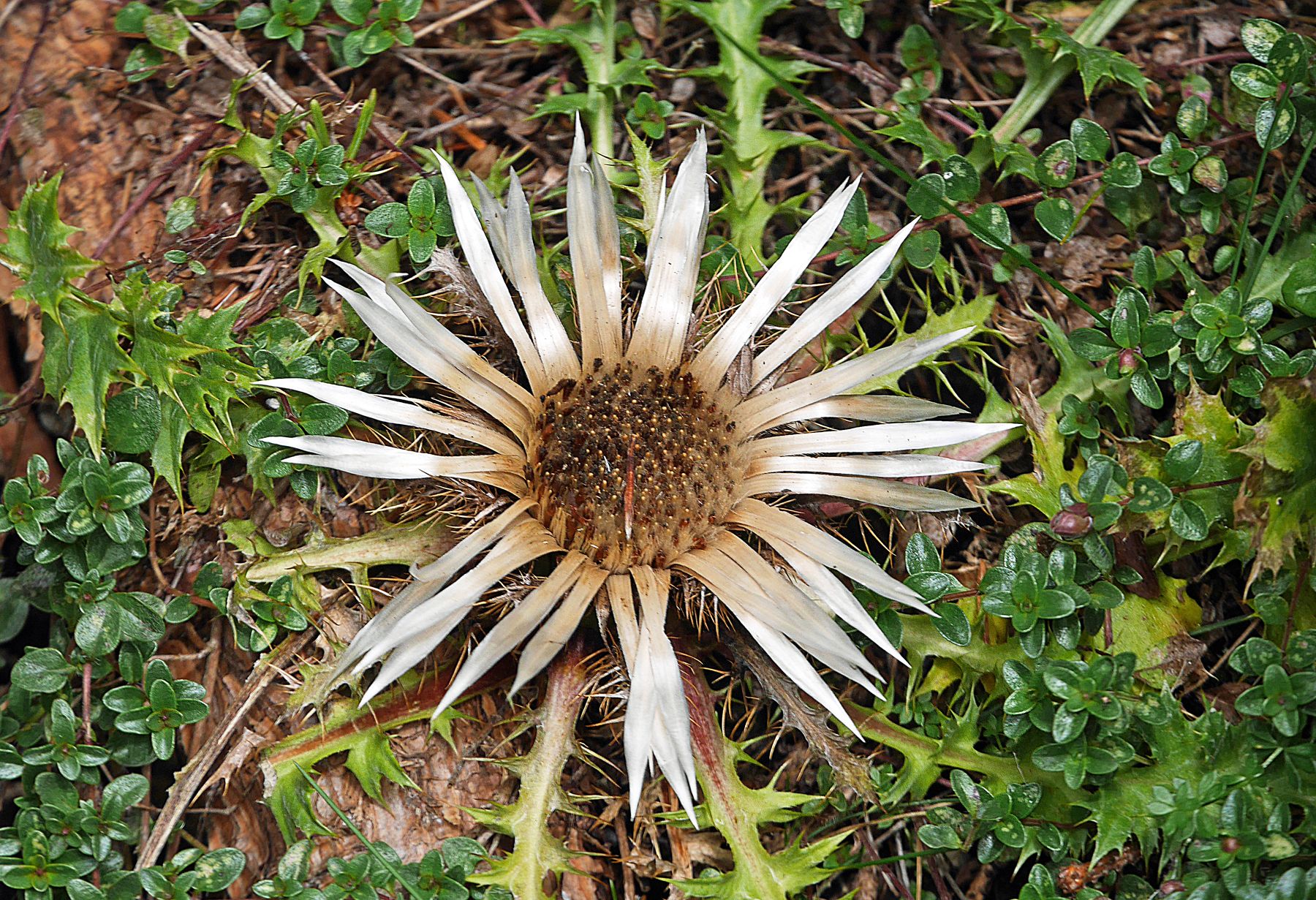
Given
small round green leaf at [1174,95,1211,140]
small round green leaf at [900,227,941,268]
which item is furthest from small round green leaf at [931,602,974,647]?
small round green leaf at [1174,95,1211,140]

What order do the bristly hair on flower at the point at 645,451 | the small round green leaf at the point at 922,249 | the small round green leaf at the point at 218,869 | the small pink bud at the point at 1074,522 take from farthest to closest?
the small round green leaf at the point at 922,249
the small pink bud at the point at 1074,522
the small round green leaf at the point at 218,869
the bristly hair on flower at the point at 645,451

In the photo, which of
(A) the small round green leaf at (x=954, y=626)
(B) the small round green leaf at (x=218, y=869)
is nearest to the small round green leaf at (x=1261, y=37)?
(A) the small round green leaf at (x=954, y=626)

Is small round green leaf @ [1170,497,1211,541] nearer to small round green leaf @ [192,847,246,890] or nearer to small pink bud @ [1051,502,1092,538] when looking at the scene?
small pink bud @ [1051,502,1092,538]

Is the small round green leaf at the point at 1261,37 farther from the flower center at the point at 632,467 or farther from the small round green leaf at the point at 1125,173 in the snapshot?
the flower center at the point at 632,467

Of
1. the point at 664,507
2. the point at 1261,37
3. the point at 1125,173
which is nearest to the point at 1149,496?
the point at 1125,173

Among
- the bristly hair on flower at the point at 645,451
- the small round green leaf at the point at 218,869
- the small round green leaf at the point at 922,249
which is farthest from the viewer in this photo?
the small round green leaf at the point at 922,249

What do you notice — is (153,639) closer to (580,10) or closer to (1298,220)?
(580,10)

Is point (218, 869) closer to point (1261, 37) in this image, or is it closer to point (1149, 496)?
point (1149, 496)

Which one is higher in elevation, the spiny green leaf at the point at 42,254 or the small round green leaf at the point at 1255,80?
the small round green leaf at the point at 1255,80
